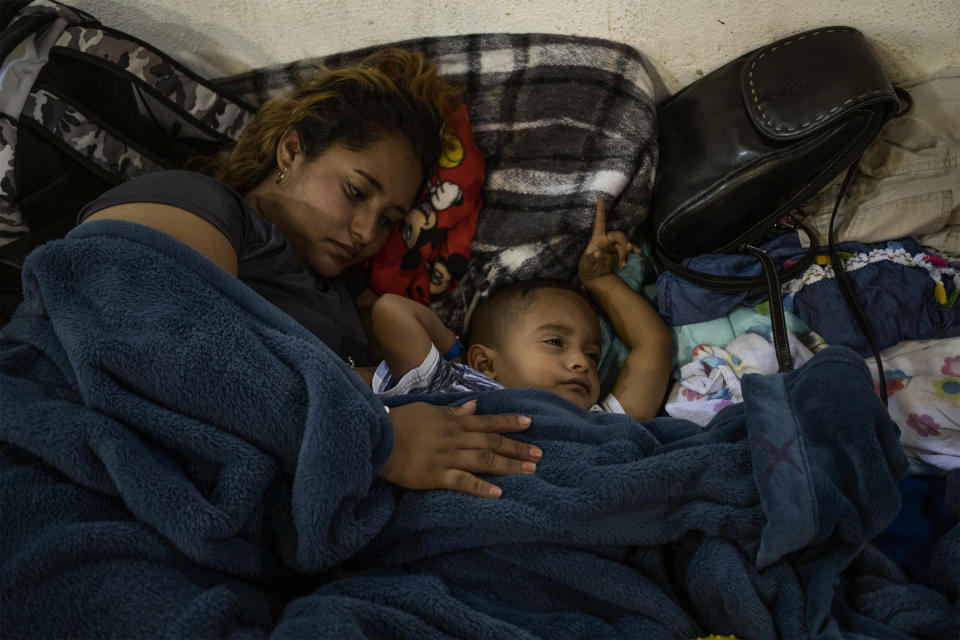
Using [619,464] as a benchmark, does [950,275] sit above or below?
above

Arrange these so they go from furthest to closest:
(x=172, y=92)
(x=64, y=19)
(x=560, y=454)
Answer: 1. (x=172, y=92)
2. (x=64, y=19)
3. (x=560, y=454)

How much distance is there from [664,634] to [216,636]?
57 cm

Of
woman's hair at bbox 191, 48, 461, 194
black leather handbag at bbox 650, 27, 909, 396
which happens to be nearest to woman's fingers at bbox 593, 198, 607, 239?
black leather handbag at bbox 650, 27, 909, 396

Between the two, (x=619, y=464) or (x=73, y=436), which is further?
(x=619, y=464)

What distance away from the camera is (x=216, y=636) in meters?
0.78

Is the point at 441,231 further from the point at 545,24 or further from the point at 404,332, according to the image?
the point at 545,24

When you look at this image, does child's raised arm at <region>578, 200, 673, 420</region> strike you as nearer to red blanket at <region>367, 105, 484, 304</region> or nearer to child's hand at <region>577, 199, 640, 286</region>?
child's hand at <region>577, 199, 640, 286</region>

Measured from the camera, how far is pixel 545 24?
154 cm

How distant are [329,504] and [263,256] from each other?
0.59 m

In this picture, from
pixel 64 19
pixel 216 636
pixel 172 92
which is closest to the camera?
pixel 216 636

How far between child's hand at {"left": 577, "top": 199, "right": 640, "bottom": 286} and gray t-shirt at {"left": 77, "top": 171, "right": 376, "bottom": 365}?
0.52 metres

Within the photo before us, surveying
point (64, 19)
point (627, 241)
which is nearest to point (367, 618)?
point (627, 241)

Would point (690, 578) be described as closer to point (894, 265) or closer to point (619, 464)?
point (619, 464)

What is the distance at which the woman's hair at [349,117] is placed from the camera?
1420 millimetres
